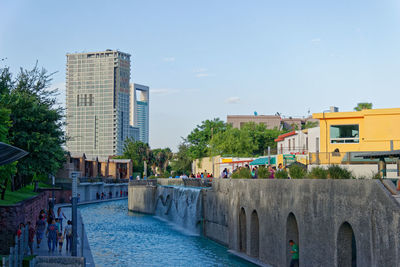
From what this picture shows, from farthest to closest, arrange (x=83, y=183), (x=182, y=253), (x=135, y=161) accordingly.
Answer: (x=135, y=161) < (x=83, y=183) < (x=182, y=253)

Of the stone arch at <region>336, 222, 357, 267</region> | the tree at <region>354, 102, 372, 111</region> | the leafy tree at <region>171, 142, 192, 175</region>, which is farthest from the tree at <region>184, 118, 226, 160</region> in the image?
the stone arch at <region>336, 222, 357, 267</region>

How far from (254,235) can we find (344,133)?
17.7 meters

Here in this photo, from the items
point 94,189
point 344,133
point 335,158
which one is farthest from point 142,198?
point 335,158

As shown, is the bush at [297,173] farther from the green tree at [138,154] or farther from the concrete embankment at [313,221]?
the green tree at [138,154]

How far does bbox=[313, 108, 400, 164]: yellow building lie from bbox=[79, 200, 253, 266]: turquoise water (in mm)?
13054

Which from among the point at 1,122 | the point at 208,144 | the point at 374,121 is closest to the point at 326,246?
the point at 1,122

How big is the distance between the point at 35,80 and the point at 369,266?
107 ft

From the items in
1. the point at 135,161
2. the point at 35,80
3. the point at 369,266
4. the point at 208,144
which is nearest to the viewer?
the point at 369,266

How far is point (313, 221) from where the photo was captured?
1812cm

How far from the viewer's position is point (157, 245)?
110 ft

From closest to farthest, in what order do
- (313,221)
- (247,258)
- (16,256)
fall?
(16,256) → (313,221) → (247,258)

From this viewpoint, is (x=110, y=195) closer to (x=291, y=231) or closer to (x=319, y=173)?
(x=291, y=231)

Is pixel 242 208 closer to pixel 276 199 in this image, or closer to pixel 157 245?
pixel 276 199

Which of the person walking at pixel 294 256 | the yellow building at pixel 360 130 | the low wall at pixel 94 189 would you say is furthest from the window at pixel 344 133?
the low wall at pixel 94 189
